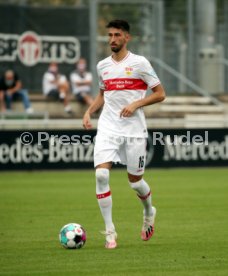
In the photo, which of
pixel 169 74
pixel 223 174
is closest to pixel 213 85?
Result: pixel 169 74

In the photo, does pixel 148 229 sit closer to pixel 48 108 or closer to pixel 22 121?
pixel 22 121

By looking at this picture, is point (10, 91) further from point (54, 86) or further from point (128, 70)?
point (128, 70)

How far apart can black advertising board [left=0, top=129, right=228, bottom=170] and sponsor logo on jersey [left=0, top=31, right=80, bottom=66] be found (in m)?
4.48

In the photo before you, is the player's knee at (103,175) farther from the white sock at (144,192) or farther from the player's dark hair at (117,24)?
the player's dark hair at (117,24)

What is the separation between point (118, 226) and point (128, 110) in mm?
2602

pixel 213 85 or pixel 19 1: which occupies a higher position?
pixel 19 1

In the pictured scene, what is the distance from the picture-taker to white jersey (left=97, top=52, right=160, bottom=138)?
11062mm

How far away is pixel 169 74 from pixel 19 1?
200 inches

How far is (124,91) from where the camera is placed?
11.1 meters

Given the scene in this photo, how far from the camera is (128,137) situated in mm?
11070

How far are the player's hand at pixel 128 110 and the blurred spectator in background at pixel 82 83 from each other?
1621cm

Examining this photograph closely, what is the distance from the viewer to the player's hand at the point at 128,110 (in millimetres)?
10805
